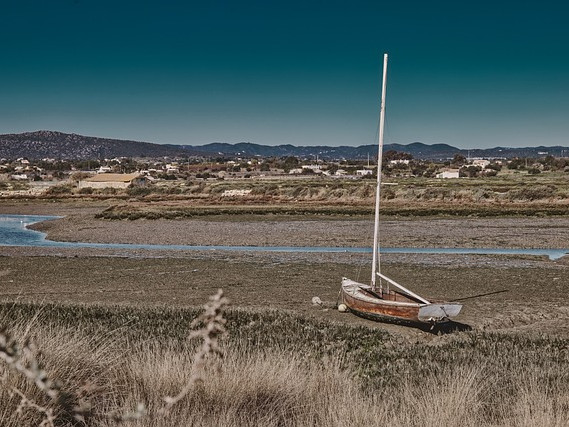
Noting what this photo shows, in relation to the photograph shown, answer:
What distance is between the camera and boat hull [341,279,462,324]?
15.5 metres

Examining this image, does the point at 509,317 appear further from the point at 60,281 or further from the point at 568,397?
the point at 60,281

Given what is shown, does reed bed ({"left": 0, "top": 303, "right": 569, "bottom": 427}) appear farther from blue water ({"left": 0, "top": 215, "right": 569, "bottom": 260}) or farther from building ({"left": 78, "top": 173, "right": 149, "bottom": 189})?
building ({"left": 78, "top": 173, "right": 149, "bottom": 189})

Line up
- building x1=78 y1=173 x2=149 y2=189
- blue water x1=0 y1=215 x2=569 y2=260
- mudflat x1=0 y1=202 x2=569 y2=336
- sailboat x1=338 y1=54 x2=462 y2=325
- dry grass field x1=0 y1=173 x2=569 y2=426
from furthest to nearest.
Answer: building x1=78 y1=173 x2=149 y2=189 → blue water x1=0 y1=215 x2=569 y2=260 → mudflat x1=0 y1=202 x2=569 y2=336 → sailboat x1=338 y1=54 x2=462 y2=325 → dry grass field x1=0 y1=173 x2=569 y2=426

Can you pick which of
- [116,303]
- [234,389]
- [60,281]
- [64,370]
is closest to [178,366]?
[234,389]

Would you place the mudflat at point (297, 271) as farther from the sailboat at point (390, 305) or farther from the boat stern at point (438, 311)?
the boat stern at point (438, 311)

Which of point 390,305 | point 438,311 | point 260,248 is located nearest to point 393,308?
point 390,305

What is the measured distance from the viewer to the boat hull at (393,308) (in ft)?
50.7

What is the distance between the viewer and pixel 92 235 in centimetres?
4341

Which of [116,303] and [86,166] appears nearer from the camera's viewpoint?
[116,303]

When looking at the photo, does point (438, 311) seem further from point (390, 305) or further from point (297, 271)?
point (297, 271)

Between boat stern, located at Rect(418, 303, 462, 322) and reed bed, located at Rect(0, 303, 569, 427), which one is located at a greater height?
reed bed, located at Rect(0, 303, 569, 427)

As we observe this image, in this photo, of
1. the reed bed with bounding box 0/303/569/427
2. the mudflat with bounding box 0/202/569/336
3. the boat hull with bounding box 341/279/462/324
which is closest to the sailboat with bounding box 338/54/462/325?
the boat hull with bounding box 341/279/462/324

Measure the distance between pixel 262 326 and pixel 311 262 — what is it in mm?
13728

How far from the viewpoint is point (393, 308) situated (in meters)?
16.3
